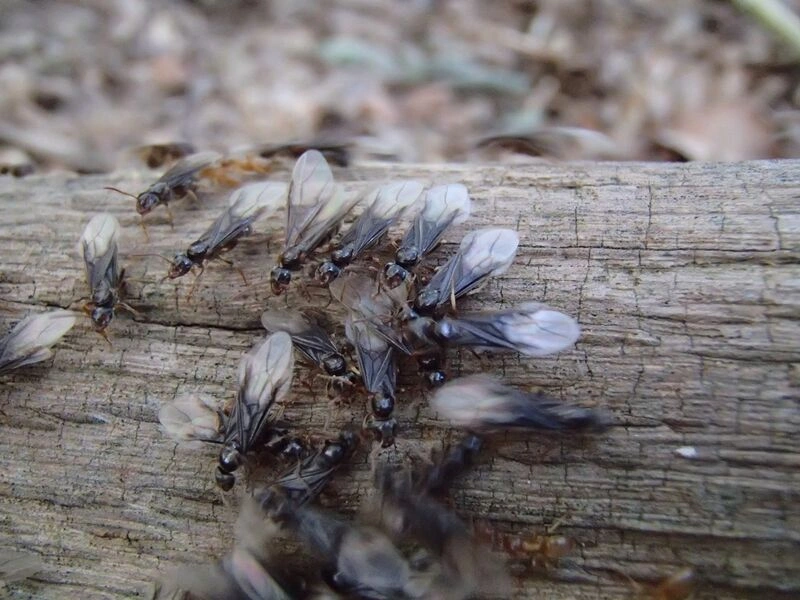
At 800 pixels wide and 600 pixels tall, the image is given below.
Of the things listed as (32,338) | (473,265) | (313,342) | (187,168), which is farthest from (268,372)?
(187,168)

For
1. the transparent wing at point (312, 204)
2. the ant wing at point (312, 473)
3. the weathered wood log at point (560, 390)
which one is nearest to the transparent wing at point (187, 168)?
the weathered wood log at point (560, 390)

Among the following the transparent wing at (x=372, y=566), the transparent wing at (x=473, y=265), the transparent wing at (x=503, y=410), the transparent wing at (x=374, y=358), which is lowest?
the transparent wing at (x=372, y=566)

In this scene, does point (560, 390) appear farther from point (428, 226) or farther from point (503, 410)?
point (428, 226)

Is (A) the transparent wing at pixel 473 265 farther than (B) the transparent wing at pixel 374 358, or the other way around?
(A) the transparent wing at pixel 473 265

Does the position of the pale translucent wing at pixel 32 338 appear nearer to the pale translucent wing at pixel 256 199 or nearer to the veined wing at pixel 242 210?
the veined wing at pixel 242 210

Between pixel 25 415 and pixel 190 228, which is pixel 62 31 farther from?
pixel 25 415
